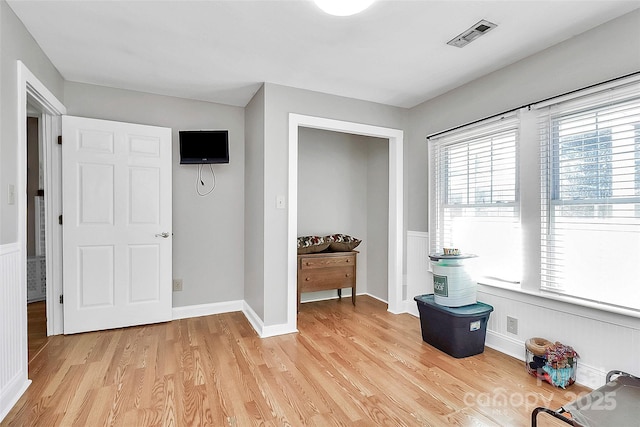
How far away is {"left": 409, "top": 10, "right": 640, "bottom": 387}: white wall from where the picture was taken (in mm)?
1962

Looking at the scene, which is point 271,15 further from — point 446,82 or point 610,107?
point 610,107

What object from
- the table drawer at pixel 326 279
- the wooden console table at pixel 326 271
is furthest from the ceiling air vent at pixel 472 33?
the table drawer at pixel 326 279

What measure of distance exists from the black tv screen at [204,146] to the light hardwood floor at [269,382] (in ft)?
5.78

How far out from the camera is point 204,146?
3.37m

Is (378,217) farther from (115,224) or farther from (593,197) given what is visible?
(115,224)

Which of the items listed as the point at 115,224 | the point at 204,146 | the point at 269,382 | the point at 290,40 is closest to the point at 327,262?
the point at 269,382

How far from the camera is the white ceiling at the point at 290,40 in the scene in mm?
1930

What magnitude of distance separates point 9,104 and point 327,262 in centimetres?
299

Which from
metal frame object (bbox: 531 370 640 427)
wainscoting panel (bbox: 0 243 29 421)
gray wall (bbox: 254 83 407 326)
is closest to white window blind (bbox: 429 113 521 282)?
metal frame object (bbox: 531 370 640 427)

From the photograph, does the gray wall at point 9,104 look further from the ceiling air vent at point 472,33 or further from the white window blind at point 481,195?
the white window blind at point 481,195

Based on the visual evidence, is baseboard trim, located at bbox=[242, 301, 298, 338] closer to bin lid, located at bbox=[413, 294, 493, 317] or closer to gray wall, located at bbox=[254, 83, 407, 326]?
gray wall, located at bbox=[254, 83, 407, 326]

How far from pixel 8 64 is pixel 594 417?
3.60 m

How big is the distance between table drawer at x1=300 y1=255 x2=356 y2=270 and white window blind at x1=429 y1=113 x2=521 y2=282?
3.41 ft

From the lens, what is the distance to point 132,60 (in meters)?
2.60
